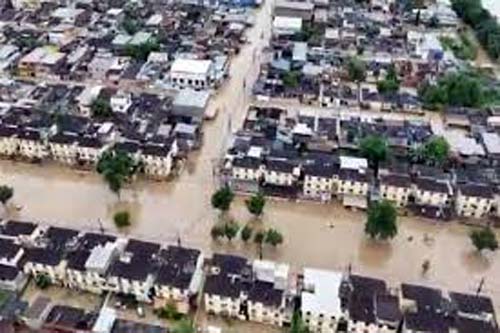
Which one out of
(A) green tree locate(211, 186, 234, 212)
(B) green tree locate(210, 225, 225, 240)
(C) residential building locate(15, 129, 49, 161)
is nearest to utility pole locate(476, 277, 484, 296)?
(B) green tree locate(210, 225, 225, 240)

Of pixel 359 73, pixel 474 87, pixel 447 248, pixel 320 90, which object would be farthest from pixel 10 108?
pixel 474 87

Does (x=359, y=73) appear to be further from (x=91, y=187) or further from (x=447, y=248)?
(x=91, y=187)

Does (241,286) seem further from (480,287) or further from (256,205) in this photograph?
(480,287)

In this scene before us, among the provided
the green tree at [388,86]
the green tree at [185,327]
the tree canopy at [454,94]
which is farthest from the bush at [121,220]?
the tree canopy at [454,94]

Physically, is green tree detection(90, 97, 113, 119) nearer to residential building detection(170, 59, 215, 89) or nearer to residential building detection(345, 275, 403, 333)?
residential building detection(170, 59, 215, 89)

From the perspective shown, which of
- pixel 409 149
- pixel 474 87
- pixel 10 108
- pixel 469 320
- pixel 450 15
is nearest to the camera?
pixel 469 320

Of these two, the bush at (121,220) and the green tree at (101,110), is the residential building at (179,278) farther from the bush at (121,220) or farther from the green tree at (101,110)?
the green tree at (101,110)

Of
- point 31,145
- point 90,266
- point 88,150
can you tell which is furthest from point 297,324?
point 31,145
